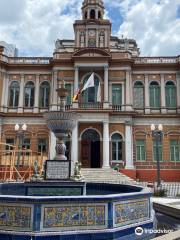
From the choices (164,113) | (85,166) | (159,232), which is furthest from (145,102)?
(159,232)

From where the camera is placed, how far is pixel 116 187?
9.36 m

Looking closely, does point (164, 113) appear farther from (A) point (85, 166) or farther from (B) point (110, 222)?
(B) point (110, 222)

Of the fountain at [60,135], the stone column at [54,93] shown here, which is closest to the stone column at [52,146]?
the stone column at [54,93]

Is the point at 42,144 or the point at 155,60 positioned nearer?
the point at 42,144

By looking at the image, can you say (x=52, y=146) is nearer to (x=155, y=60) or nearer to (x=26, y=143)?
(x=26, y=143)

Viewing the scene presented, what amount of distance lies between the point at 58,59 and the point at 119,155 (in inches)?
427

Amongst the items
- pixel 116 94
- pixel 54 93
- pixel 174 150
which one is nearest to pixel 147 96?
pixel 116 94

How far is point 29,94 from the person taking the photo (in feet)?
96.5

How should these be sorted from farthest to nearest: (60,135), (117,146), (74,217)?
(117,146) < (60,135) < (74,217)

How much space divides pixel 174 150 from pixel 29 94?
593 inches

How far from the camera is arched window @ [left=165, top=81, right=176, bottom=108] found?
2864 cm

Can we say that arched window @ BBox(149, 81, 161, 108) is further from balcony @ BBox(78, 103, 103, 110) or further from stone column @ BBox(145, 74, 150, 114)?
balcony @ BBox(78, 103, 103, 110)

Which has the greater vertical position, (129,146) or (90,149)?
(129,146)

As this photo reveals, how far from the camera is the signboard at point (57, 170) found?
10281mm
